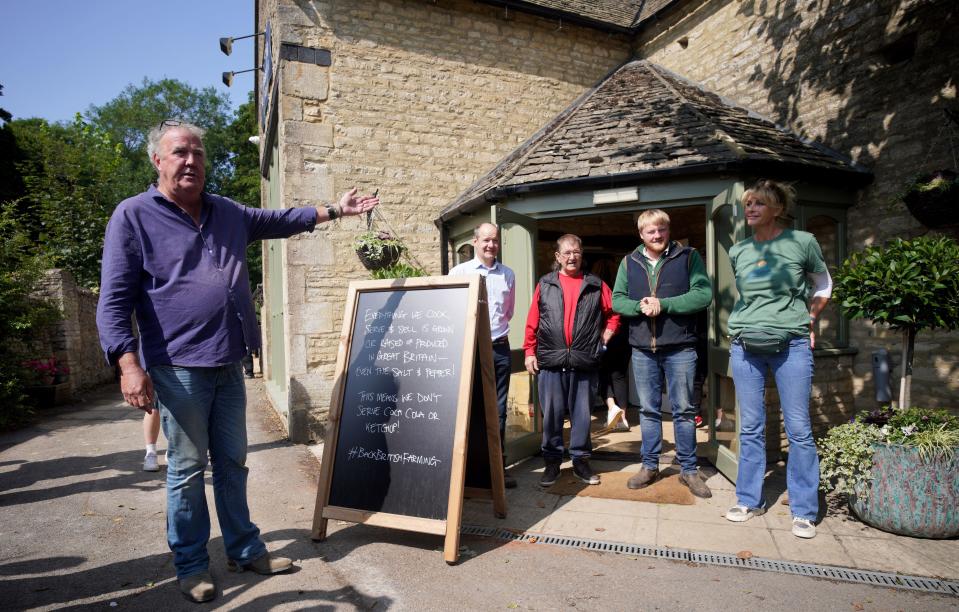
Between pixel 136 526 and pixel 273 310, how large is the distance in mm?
6991

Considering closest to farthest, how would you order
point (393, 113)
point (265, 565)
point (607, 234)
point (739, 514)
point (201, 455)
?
point (201, 455)
point (265, 565)
point (739, 514)
point (393, 113)
point (607, 234)

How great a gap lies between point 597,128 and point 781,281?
12.2 feet

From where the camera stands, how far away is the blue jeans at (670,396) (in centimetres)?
406

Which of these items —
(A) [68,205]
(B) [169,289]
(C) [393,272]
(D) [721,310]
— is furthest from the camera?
(A) [68,205]

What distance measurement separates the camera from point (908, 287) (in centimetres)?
352

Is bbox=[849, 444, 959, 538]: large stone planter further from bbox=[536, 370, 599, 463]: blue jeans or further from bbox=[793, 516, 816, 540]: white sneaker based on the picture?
bbox=[536, 370, 599, 463]: blue jeans

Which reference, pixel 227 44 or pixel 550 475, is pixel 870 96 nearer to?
pixel 550 475

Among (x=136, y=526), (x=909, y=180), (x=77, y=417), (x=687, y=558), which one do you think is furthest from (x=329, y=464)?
(x=77, y=417)

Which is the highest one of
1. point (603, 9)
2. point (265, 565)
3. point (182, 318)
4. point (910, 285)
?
point (603, 9)

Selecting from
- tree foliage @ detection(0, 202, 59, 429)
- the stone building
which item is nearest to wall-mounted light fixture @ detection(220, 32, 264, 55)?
the stone building

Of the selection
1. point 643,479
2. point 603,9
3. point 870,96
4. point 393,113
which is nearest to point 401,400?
point 643,479

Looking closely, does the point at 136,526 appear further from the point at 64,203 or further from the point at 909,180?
the point at 64,203

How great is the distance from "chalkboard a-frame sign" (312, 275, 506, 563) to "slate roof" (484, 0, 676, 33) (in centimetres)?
604

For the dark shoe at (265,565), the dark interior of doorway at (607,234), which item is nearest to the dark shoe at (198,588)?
the dark shoe at (265,565)
